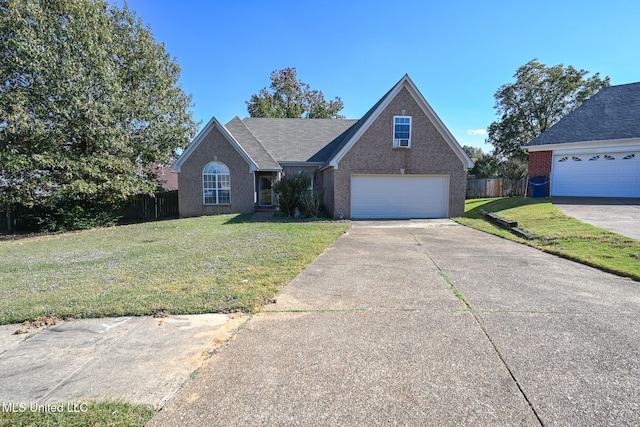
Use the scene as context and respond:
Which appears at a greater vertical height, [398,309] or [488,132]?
[488,132]

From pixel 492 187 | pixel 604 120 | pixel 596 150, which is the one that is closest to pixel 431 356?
pixel 596 150

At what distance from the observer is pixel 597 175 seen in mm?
16500

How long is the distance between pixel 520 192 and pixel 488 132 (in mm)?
12131

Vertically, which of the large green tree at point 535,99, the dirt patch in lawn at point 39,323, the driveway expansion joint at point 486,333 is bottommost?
the dirt patch in lawn at point 39,323

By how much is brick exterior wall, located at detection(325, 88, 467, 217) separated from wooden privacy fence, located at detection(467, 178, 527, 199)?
11.7 metres

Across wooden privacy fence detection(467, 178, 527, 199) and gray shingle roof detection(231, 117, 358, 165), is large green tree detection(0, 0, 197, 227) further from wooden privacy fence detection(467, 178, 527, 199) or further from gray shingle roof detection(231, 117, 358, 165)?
wooden privacy fence detection(467, 178, 527, 199)

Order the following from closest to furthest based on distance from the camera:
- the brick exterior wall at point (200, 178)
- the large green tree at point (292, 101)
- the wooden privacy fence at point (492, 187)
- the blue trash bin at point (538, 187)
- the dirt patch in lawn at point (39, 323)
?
the dirt patch in lawn at point (39, 323), the brick exterior wall at point (200, 178), the blue trash bin at point (538, 187), the wooden privacy fence at point (492, 187), the large green tree at point (292, 101)

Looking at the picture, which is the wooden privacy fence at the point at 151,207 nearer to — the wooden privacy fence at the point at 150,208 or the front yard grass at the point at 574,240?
the wooden privacy fence at the point at 150,208

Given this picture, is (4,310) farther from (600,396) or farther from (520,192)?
(520,192)

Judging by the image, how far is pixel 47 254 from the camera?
874 centimetres

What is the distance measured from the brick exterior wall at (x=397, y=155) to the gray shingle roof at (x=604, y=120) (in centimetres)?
735

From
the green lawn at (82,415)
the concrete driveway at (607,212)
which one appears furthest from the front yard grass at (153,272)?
→ the concrete driveway at (607,212)

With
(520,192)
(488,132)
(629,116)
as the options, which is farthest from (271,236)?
(488,132)

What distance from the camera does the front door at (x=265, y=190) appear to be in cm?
1928
